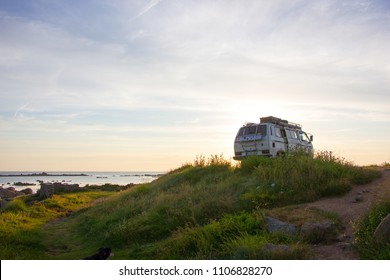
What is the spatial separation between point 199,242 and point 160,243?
61.3 inches

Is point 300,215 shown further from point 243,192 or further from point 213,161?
point 213,161

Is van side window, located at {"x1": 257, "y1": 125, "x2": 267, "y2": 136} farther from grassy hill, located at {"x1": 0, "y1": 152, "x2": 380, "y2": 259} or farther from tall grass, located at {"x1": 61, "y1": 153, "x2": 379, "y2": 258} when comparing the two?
tall grass, located at {"x1": 61, "y1": 153, "x2": 379, "y2": 258}

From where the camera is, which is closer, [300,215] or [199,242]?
[199,242]

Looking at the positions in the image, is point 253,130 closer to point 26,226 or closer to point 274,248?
point 26,226

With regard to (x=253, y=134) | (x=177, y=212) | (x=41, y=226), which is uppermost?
(x=253, y=134)

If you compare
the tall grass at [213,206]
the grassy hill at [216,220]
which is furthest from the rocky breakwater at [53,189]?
the tall grass at [213,206]

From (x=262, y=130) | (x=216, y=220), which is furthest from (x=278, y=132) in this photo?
(x=216, y=220)

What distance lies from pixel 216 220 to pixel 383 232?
472cm

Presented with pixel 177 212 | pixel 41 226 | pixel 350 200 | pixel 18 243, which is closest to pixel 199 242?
pixel 177 212

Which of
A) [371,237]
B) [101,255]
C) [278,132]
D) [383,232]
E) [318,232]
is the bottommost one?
[101,255]

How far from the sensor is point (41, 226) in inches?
618

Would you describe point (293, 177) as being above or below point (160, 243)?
above

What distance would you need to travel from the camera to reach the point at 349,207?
10.7 m
